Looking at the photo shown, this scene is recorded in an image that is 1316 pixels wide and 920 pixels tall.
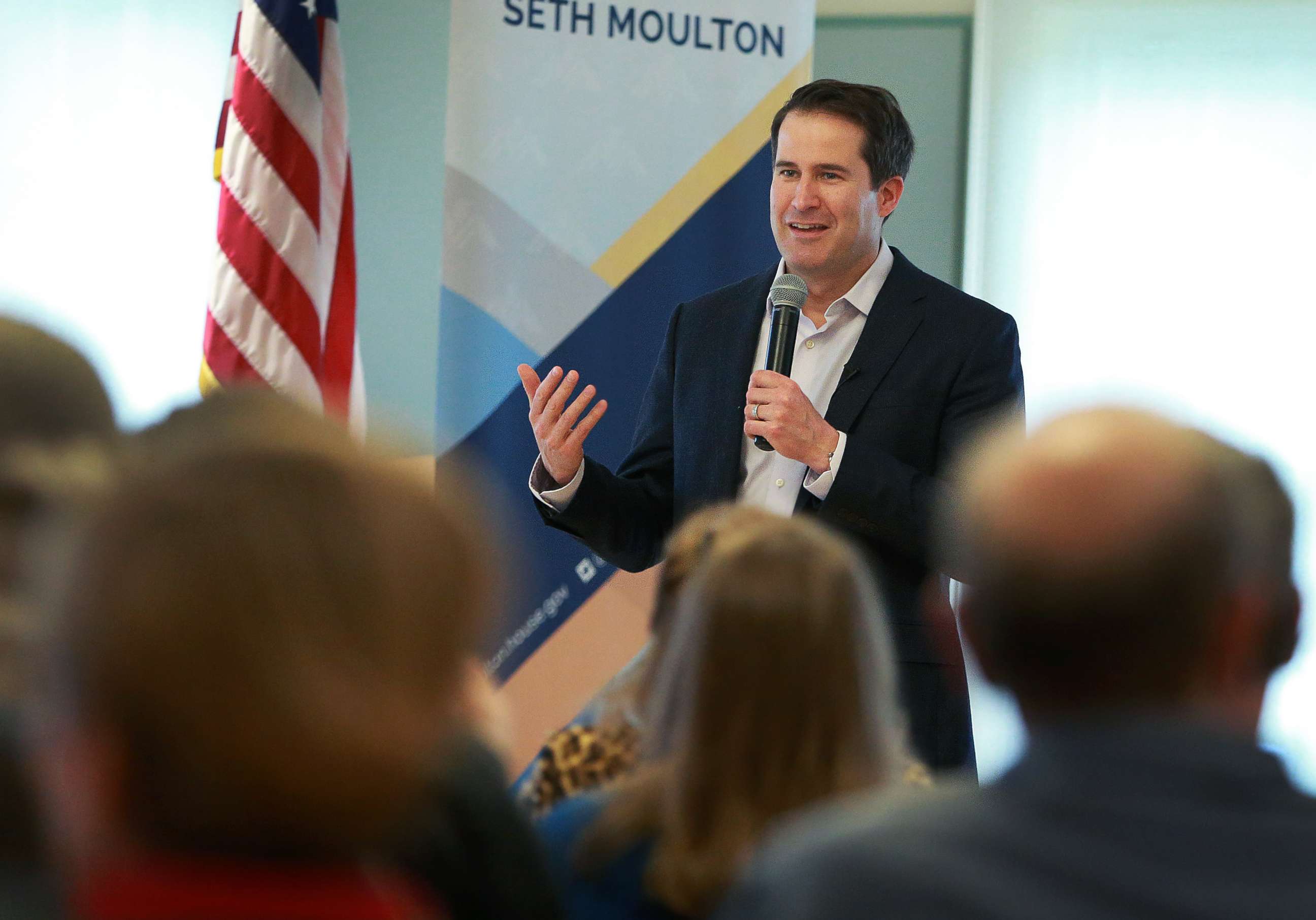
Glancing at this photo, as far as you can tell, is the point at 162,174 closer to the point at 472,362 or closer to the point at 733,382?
the point at 472,362

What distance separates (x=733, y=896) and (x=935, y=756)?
1.78 m

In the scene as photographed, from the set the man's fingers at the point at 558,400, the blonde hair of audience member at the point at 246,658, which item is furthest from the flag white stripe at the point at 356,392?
the blonde hair of audience member at the point at 246,658

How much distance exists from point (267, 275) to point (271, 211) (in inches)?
6.4

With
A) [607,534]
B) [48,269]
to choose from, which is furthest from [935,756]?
[48,269]

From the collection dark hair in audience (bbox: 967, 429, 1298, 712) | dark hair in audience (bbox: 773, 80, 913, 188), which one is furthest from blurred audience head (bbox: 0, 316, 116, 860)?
dark hair in audience (bbox: 773, 80, 913, 188)

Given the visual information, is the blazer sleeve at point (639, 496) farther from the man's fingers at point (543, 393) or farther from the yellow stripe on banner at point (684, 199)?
the yellow stripe on banner at point (684, 199)

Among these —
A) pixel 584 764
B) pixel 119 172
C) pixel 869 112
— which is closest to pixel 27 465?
pixel 584 764

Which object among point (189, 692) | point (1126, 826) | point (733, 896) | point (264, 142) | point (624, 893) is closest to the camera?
point (189, 692)

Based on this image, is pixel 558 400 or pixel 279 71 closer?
pixel 558 400

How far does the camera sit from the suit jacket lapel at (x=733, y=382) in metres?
2.94

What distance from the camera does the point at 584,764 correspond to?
166 centimetres

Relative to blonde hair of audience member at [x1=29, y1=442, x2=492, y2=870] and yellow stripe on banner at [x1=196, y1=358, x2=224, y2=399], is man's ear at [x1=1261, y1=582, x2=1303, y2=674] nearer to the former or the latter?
blonde hair of audience member at [x1=29, y1=442, x2=492, y2=870]

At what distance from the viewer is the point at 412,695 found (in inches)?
29.1

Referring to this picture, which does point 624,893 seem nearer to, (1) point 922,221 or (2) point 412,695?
(2) point 412,695
